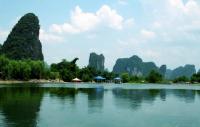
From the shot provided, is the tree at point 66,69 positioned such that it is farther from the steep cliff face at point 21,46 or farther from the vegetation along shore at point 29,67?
the steep cliff face at point 21,46

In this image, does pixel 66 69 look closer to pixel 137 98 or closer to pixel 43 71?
pixel 43 71

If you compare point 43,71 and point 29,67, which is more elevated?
point 29,67

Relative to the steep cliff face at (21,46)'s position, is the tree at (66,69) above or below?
below

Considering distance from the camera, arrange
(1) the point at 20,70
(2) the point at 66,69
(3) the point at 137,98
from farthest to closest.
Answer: (2) the point at 66,69 < (1) the point at 20,70 < (3) the point at 137,98

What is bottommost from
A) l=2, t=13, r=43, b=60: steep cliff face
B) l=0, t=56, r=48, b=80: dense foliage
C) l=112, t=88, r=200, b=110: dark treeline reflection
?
l=112, t=88, r=200, b=110: dark treeline reflection

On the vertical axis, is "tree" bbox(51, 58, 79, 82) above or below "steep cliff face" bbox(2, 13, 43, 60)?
below

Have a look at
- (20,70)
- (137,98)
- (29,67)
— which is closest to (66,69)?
(29,67)

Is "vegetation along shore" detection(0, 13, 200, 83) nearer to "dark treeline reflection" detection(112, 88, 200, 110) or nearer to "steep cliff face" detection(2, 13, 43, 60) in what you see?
"steep cliff face" detection(2, 13, 43, 60)

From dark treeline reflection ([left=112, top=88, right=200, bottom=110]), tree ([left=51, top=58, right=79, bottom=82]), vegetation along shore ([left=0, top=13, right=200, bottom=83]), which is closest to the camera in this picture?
dark treeline reflection ([left=112, top=88, right=200, bottom=110])

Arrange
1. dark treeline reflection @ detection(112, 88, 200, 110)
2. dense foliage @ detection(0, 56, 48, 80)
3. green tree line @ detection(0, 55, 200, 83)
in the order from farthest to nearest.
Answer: green tree line @ detection(0, 55, 200, 83) < dense foliage @ detection(0, 56, 48, 80) < dark treeline reflection @ detection(112, 88, 200, 110)

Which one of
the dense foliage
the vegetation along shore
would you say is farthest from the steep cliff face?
the dense foliage

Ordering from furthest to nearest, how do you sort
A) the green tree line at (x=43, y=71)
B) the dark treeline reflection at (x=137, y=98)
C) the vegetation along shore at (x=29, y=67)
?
the vegetation along shore at (x=29, y=67)
the green tree line at (x=43, y=71)
the dark treeline reflection at (x=137, y=98)

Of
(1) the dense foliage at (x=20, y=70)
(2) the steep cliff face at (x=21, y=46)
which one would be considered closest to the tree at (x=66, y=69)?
(1) the dense foliage at (x=20, y=70)

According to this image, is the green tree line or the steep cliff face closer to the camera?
the green tree line
